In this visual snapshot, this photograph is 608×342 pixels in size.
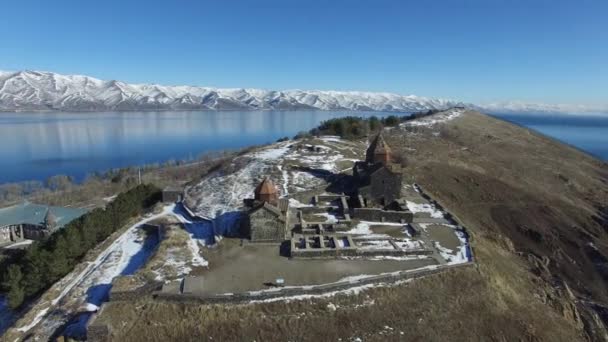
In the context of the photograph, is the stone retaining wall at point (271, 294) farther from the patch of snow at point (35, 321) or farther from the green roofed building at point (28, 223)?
the green roofed building at point (28, 223)

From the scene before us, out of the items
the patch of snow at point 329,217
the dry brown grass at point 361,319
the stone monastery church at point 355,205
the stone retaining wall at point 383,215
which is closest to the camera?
the dry brown grass at point 361,319

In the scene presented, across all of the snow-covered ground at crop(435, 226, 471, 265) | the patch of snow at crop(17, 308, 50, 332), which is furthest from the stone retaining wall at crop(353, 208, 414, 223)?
the patch of snow at crop(17, 308, 50, 332)

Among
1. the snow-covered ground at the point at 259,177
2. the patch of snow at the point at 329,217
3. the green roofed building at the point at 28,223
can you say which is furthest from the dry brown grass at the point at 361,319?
the green roofed building at the point at 28,223

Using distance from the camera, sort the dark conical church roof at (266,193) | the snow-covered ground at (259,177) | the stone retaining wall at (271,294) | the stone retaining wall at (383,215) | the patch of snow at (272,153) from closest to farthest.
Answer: the stone retaining wall at (271,294) < the dark conical church roof at (266,193) < the stone retaining wall at (383,215) < the snow-covered ground at (259,177) < the patch of snow at (272,153)

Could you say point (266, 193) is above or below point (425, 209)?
above

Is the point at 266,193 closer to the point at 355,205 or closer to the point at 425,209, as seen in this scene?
the point at 355,205

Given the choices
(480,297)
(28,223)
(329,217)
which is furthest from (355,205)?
(28,223)

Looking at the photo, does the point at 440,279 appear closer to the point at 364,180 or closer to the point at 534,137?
the point at 364,180

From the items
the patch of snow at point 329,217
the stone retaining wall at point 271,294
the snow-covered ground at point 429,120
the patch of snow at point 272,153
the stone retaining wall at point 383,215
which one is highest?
the snow-covered ground at point 429,120

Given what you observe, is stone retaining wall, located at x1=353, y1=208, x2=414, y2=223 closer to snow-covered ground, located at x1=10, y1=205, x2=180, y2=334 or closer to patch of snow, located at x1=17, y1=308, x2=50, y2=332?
snow-covered ground, located at x1=10, y1=205, x2=180, y2=334
